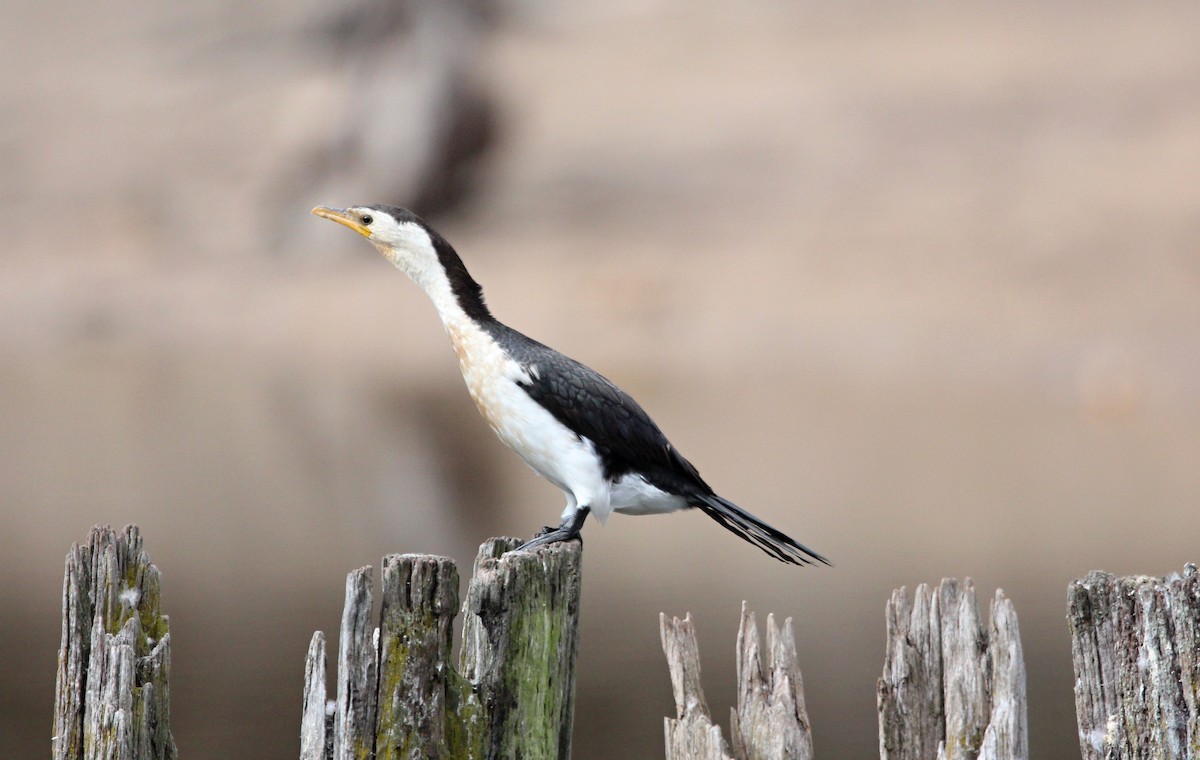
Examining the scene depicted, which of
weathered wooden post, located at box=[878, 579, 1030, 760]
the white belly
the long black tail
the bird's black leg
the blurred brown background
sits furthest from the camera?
the blurred brown background

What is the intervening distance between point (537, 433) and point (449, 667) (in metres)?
1.63

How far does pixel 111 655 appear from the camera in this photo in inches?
149

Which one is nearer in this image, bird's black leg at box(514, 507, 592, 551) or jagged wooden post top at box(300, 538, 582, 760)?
jagged wooden post top at box(300, 538, 582, 760)

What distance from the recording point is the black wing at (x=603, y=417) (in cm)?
502

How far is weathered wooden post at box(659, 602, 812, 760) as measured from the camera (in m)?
3.83

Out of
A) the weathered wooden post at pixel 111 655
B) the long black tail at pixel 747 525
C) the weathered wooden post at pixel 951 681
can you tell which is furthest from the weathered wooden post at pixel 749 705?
the weathered wooden post at pixel 111 655

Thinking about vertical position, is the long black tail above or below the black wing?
below

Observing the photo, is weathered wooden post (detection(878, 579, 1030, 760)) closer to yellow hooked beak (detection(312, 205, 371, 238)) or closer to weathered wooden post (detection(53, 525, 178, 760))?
weathered wooden post (detection(53, 525, 178, 760))

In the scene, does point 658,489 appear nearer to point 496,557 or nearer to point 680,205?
point 496,557

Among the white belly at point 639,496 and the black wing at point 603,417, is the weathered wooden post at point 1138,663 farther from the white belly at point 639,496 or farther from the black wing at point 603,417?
the white belly at point 639,496

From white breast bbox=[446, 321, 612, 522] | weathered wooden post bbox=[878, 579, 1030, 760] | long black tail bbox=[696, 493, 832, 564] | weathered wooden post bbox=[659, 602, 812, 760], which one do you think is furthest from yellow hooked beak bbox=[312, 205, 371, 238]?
weathered wooden post bbox=[878, 579, 1030, 760]

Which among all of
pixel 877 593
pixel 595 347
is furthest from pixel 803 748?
pixel 595 347

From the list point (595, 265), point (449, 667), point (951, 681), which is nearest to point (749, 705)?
point (951, 681)

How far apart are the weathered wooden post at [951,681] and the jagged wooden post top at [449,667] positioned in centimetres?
85
